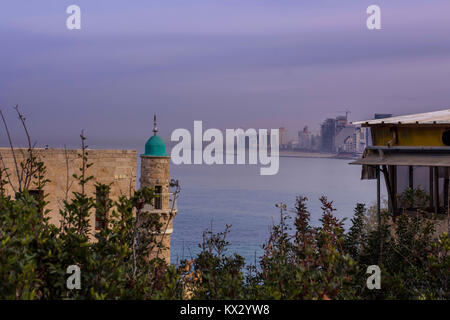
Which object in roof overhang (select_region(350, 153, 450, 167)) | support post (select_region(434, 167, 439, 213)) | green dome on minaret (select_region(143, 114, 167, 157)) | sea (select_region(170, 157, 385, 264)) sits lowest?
sea (select_region(170, 157, 385, 264))

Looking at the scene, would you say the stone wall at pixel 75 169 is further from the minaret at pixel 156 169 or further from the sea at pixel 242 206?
the sea at pixel 242 206

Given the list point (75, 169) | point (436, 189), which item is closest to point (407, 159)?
point (436, 189)

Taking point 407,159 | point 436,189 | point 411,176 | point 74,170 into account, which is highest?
point 407,159

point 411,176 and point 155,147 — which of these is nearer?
point 411,176

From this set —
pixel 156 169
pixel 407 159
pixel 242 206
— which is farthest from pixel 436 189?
pixel 242 206

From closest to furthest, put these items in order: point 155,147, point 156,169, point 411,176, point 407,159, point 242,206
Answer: point 407,159 → point 411,176 → point 156,169 → point 155,147 → point 242,206

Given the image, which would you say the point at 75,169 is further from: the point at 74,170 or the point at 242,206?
the point at 242,206

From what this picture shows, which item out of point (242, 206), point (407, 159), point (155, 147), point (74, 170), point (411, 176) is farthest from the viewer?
point (242, 206)

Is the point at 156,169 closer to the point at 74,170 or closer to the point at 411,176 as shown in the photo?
the point at 74,170

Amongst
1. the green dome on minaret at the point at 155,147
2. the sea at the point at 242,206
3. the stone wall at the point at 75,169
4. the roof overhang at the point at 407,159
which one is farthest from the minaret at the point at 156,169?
the sea at the point at 242,206

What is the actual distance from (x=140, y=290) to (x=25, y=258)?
123cm

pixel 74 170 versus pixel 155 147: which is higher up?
pixel 155 147

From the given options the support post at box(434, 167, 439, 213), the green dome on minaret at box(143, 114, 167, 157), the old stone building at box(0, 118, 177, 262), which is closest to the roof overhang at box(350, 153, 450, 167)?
the support post at box(434, 167, 439, 213)

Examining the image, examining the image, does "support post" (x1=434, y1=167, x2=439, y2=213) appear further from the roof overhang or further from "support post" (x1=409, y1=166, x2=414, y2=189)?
the roof overhang
